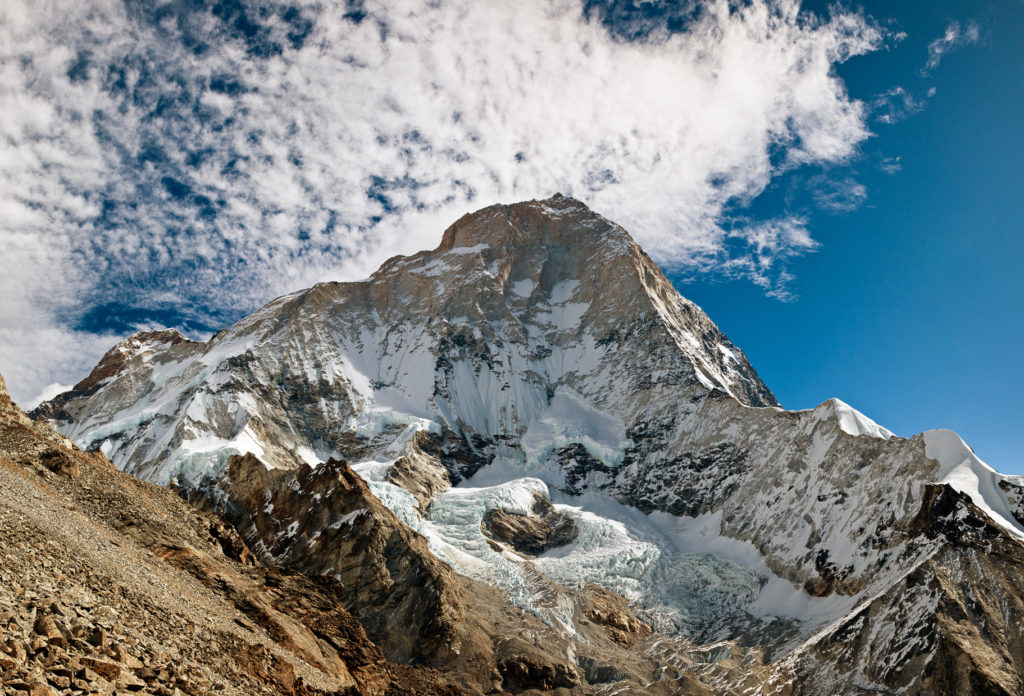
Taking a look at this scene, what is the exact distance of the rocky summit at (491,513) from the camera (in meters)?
33.8

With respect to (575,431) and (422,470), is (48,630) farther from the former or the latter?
(575,431)

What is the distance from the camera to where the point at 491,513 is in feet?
373

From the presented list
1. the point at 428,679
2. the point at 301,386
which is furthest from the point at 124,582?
the point at 301,386

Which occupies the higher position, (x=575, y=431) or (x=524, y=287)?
(x=524, y=287)

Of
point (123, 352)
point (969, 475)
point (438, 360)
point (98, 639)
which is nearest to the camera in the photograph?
point (98, 639)

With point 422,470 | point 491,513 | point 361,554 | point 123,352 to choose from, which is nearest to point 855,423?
point 491,513

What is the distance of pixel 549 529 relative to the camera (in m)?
114

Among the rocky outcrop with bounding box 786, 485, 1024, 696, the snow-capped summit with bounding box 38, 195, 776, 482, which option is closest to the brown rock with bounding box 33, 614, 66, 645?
the rocky outcrop with bounding box 786, 485, 1024, 696

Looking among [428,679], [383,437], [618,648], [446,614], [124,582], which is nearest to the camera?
[124,582]

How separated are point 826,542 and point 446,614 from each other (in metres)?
52.2

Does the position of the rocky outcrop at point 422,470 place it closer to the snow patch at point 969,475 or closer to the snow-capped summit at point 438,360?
the snow-capped summit at point 438,360

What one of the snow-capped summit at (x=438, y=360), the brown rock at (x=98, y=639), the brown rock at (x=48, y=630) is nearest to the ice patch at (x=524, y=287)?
the snow-capped summit at (x=438, y=360)

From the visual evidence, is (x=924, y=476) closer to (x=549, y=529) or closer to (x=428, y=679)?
(x=549, y=529)

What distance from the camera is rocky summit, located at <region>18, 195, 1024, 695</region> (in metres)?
33.8
